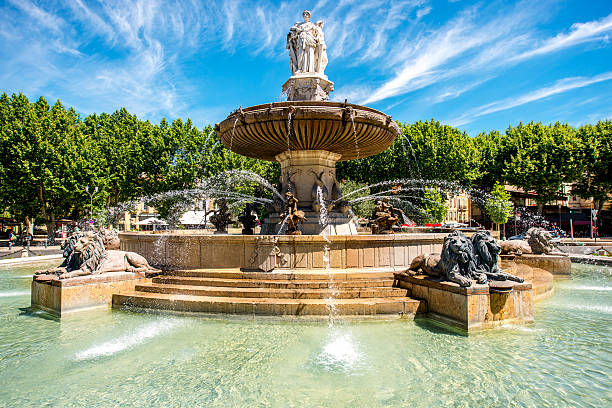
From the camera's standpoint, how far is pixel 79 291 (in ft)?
23.5

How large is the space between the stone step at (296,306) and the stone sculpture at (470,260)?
759 millimetres

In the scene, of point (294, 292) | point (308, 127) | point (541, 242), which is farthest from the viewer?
point (541, 242)

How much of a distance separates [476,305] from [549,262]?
7938 millimetres

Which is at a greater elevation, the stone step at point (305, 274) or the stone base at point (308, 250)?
the stone base at point (308, 250)

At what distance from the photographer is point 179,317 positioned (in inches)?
261

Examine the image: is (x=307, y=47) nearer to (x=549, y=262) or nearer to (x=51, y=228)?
(x=549, y=262)

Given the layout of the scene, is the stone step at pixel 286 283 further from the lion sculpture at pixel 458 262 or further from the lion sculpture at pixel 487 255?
the lion sculpture at pixel 487 255

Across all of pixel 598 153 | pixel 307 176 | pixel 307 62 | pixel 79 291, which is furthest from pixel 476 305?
pixel 598 153

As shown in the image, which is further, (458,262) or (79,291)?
(79,291)

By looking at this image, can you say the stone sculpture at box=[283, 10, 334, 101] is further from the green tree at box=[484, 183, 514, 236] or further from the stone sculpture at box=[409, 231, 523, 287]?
the green tree at box=[484, 183, 514, 236]

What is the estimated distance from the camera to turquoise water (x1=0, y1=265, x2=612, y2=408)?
3820 millimetres

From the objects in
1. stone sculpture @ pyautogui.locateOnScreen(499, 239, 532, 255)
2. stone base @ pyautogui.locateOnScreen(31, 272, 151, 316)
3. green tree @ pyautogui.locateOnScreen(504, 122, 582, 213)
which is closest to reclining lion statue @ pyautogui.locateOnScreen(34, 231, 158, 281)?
stone base @ pyautogui.locateOnScreen(31, 272, 151, 316)

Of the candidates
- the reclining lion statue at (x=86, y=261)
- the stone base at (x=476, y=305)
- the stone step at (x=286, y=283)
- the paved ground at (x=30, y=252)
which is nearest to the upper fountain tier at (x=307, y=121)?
the stone step at (x=286, y=283)

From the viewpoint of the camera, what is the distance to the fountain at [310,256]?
627 centimetres
